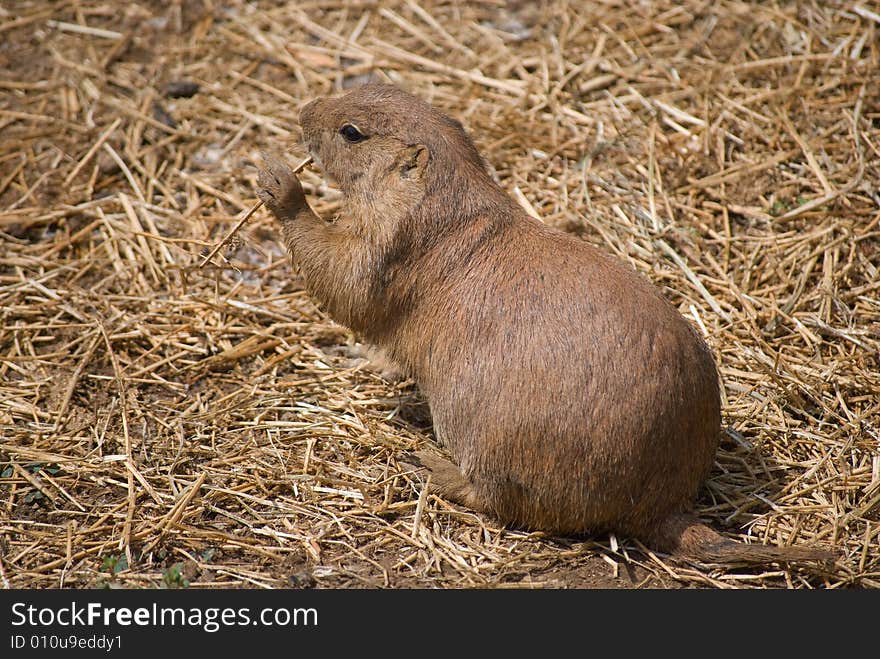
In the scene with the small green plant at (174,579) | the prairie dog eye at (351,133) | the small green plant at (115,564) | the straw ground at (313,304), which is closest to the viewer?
the small green plant at (174,579)

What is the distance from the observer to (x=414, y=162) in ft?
15.0

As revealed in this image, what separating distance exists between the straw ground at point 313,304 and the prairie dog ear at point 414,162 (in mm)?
1392

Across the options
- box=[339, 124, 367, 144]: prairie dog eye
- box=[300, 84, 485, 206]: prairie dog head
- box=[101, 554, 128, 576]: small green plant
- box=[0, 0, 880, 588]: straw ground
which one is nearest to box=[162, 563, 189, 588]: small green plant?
box=[0, 0, 880, 588]: straw ground

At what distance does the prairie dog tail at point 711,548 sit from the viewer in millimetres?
4004

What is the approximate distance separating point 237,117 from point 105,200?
4.07 feet

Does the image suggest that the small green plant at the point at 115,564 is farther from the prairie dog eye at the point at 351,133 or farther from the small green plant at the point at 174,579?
the prairie dog eye at the point at 351,133

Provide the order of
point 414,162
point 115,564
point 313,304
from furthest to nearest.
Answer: point 313,304, point 414,162, point 115,564

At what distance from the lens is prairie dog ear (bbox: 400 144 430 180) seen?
179 inches

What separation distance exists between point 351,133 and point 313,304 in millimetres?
1513

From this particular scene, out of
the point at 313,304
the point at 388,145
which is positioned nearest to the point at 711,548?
the point at 388,145

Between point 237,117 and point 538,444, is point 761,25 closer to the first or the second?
point 237,117

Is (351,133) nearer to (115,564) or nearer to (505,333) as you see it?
(505,333)

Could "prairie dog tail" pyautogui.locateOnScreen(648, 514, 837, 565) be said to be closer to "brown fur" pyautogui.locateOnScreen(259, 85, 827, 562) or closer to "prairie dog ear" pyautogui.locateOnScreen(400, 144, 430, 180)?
"brown fur" pyautogui.locateOnScreen(259, 85, 827, 562)

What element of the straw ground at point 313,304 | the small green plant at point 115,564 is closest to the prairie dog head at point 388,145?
the straw ground at point 313,304
